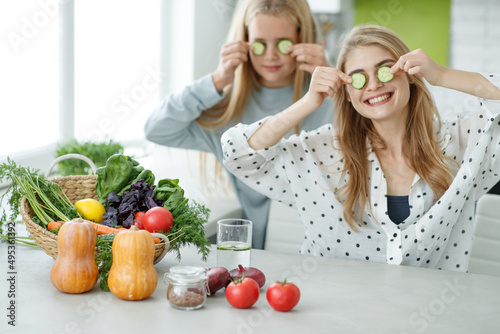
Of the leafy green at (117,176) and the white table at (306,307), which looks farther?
the leafy green at (117,176)

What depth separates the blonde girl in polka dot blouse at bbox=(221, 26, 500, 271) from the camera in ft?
5.98

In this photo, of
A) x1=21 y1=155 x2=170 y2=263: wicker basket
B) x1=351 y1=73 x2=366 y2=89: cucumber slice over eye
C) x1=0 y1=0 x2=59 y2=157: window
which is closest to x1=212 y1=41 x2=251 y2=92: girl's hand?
x1=351 y1=73 x2=366 y2=89: cucumber slice over eye

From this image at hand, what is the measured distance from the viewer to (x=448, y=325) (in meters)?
1.27

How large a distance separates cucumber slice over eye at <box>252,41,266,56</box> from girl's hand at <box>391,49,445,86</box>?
74 centimetres

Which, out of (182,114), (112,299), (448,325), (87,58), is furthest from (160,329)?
(87,58)

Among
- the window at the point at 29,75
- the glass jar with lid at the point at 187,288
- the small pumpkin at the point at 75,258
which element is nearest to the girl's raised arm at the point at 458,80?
the glass jar with lid at the point at 187,288

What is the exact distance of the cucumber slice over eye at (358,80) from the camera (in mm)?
1847

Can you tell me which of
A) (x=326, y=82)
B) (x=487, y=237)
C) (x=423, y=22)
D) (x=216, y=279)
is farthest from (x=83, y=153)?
(x=423, y=22)

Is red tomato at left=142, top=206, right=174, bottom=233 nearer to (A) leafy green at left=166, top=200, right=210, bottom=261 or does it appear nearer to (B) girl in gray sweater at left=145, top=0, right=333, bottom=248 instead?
(A) leafy green at left=166, top=200, right=210, bottom=261

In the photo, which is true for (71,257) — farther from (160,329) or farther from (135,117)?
(135,117)

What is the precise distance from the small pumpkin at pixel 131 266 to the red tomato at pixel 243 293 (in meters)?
0.19

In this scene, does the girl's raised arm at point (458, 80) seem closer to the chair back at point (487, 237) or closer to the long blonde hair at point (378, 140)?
the long blonde hair at point (378, 140)

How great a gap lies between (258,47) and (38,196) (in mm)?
1144

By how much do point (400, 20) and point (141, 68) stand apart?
223 centimetres
